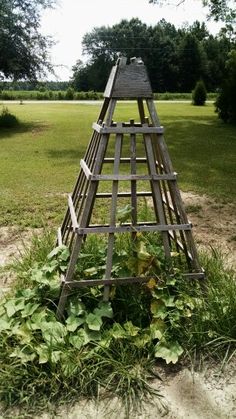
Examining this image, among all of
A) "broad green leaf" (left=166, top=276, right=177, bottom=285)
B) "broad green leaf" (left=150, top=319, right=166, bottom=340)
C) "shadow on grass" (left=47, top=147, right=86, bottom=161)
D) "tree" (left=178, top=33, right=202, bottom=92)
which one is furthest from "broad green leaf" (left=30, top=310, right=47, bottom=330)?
"tree" (left=178, top=33, right=202, bottom=92)

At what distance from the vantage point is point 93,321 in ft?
9.29

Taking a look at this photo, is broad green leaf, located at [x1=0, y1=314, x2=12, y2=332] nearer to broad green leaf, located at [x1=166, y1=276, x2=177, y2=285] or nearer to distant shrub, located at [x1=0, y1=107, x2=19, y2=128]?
broad green leaf, located at [x1=166, y1=276, x2=177, y2=285]

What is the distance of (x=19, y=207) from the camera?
617cm

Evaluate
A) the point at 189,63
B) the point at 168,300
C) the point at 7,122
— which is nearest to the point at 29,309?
the point at 168,300

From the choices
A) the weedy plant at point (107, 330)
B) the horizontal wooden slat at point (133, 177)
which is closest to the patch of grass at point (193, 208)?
the weedy plant at point (107, 330)

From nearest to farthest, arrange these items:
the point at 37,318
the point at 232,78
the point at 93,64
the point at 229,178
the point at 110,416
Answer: the point at 110,416, the point at 37,318, the point at 229,178, the point at 232,78, the point at 93,64

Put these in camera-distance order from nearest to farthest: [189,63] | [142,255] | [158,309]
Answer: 1. [158,309]
2. [142,255]
3. [189,63]

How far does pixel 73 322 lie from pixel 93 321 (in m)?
0.14

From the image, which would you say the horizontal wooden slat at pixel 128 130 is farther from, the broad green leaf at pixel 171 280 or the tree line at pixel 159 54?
the tree line at pixel 159 54

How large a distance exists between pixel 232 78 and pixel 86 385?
579 inches

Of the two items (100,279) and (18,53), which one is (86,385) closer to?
(100,279)

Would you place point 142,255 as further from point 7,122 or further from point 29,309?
point 7,122

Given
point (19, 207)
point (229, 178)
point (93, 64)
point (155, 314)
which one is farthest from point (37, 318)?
point (93, 64)

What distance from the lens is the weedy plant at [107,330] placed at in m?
2.52
